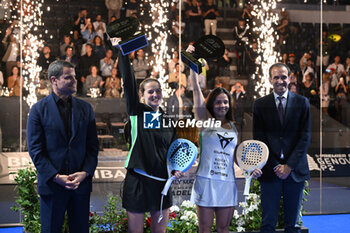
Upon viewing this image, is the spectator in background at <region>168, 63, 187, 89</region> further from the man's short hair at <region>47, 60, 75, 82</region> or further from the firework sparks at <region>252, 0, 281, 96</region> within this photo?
the man's short hair at <region>47, 60, 75, 82</region>

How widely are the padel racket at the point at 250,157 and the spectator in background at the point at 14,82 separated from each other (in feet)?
8.54

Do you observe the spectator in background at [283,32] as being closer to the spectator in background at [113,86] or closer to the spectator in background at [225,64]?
the spectator in background at [225,64]

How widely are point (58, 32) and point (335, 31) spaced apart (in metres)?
3.40

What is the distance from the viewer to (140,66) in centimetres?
521

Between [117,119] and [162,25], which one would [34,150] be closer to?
[117,119]

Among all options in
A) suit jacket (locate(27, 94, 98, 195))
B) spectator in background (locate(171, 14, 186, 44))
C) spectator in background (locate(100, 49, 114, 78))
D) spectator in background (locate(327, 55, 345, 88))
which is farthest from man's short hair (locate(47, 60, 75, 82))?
spectator in background (locate(327, 55, 345, 88))

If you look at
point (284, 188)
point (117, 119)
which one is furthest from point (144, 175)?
point (117, 119)

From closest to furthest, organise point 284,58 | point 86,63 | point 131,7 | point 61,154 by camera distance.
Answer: point 61,154 < point 86,63 < point 131,7 < point 284,58

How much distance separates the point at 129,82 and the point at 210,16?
217 cm

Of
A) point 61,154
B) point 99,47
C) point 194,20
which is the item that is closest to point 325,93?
point 194,20

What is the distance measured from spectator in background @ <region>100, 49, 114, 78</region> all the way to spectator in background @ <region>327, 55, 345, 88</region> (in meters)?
2.79

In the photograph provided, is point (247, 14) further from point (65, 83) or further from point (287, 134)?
point (65, 83)

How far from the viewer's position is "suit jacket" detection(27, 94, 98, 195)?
3504 mm

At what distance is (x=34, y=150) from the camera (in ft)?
11.5
